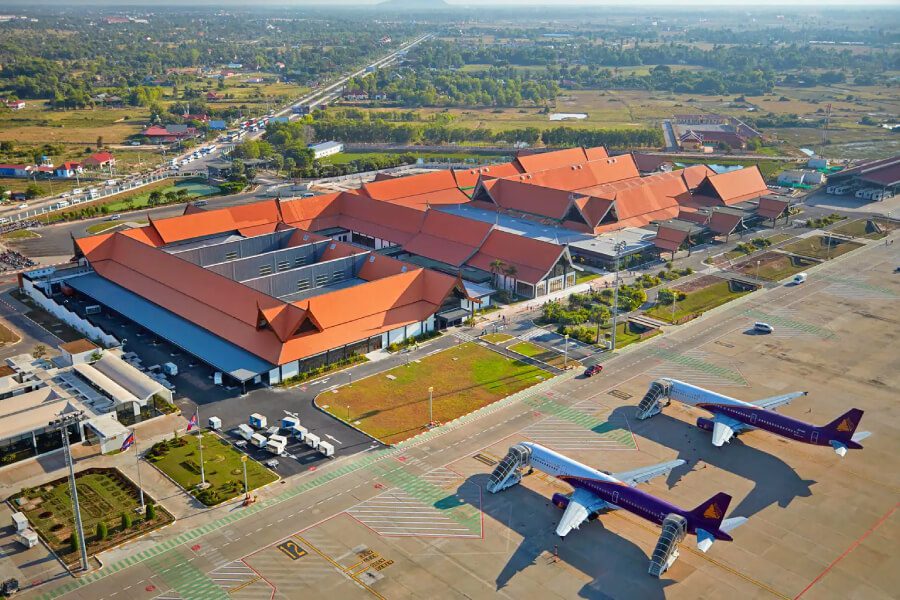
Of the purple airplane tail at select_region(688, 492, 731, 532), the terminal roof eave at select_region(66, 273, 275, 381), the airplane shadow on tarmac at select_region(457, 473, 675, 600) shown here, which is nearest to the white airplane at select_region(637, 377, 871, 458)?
the purple airplane tail at select_region(688, 492, 731, 532)

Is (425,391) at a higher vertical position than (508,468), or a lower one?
lower

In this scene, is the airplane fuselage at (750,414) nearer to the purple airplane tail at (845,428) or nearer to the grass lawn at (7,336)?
the purple airplane tail at (845,428)

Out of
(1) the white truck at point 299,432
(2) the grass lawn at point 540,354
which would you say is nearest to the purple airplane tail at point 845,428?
(2) the grass lawn at point 540,354

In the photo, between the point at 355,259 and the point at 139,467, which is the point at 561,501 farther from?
the point at 355,259

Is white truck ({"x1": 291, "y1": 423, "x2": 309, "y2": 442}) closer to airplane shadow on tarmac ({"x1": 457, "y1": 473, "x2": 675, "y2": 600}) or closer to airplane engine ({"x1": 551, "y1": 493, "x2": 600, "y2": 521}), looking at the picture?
airplane shadow on tarmac ({"x1": 457, "y1": 473, "x2": 675, "y2": 600})

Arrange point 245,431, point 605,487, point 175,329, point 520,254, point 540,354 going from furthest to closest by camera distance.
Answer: point 520,254 < point 540,354 < point 175,329 < point 245,431 < point 605,487

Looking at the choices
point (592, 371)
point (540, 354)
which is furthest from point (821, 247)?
point (540, 354)

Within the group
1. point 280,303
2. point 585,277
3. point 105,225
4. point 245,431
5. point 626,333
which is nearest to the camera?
point 245,431

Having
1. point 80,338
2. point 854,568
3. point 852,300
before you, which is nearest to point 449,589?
point 854,568
